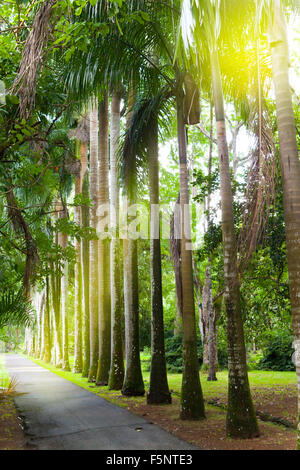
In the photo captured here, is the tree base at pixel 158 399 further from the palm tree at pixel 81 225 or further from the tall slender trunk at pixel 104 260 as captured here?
the palm tree at pixel 81 225

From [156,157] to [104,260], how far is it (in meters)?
5.30

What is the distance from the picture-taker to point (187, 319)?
9352 mm

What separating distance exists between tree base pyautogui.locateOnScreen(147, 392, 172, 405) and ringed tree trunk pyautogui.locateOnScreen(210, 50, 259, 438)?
383cm

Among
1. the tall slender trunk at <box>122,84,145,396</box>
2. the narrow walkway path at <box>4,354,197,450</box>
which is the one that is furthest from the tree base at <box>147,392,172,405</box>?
the tall slender trunk at <box>122,84,145,396</box>

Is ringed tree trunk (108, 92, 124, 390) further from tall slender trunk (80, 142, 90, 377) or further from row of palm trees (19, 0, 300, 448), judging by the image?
tall slender trunk (80, 142, 90, 377)

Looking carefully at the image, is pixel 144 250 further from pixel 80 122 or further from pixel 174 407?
pixel 174 407

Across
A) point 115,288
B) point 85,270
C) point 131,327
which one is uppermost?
point 85,270

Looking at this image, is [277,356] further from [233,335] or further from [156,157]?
[233,335]

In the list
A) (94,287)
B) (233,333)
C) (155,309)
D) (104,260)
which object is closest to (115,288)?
(104,260)

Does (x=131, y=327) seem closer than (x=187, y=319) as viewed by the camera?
No

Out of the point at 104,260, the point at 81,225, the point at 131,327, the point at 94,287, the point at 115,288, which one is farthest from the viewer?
the point at 81,225

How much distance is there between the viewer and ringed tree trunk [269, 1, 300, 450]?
5.26m
